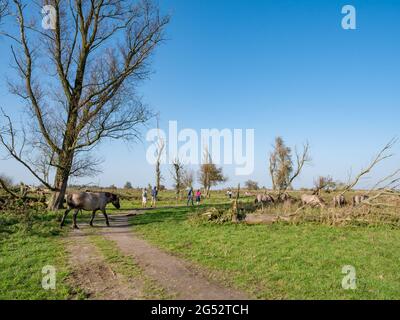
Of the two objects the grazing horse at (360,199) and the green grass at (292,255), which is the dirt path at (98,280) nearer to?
the green grass at (292,255)

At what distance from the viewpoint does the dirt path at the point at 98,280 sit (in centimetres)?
625

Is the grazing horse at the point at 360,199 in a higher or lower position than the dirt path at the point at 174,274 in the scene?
higher

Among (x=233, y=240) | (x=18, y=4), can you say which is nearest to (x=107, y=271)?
(x=233, y=240)

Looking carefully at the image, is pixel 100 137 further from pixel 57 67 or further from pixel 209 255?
pixel 209 255

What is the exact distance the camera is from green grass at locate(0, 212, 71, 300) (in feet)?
20.9

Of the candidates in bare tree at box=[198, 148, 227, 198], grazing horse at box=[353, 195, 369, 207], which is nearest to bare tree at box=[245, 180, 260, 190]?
bare tree at box=[198, 148, 227, 198]

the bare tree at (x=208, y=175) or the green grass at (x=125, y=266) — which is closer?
the green grass at (x=125, y=266)

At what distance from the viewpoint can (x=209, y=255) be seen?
371 inches

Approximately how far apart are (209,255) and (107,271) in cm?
316

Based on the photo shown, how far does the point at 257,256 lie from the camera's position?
9109mm
